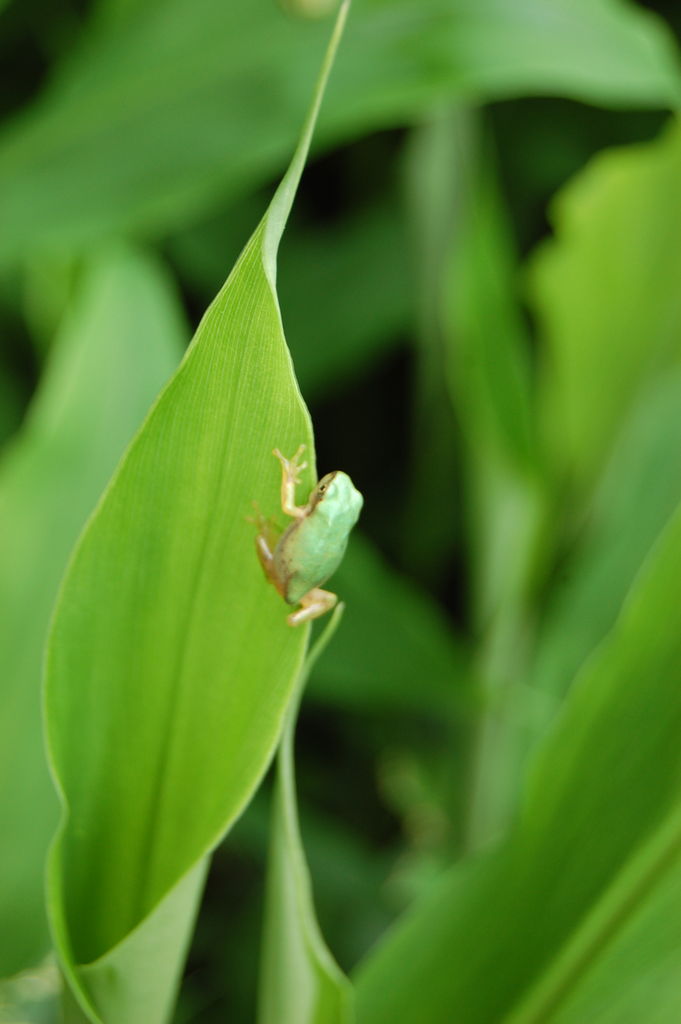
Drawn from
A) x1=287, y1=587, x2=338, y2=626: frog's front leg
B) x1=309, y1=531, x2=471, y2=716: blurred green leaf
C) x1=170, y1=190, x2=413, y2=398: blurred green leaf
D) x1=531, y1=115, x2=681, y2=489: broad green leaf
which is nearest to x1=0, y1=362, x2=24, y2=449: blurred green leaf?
x1=170, y1=190, x2=413, y2=398: blurred green leaf

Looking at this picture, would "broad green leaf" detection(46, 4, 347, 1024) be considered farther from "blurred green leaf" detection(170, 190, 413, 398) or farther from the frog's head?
"blurred green leaf" detection(170, 190, 413, 398)

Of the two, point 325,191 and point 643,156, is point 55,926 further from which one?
point 325,191

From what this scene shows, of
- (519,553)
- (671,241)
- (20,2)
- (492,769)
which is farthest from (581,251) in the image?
(20,2)

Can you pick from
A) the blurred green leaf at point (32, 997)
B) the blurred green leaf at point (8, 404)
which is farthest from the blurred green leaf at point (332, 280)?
the blurred green leaf at point (32, 997)

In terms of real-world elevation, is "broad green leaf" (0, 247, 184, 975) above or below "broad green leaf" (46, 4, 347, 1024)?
below

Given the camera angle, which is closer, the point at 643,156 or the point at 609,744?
the point at 609,744

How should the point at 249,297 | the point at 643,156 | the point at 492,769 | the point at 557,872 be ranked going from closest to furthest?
the point at 249,297 < the point at 557,872 < the point at 643,156 < the point at 492,769

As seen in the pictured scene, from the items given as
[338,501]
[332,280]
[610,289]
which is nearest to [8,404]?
[332,280]

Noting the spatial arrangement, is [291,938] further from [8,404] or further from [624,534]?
[8,404]
